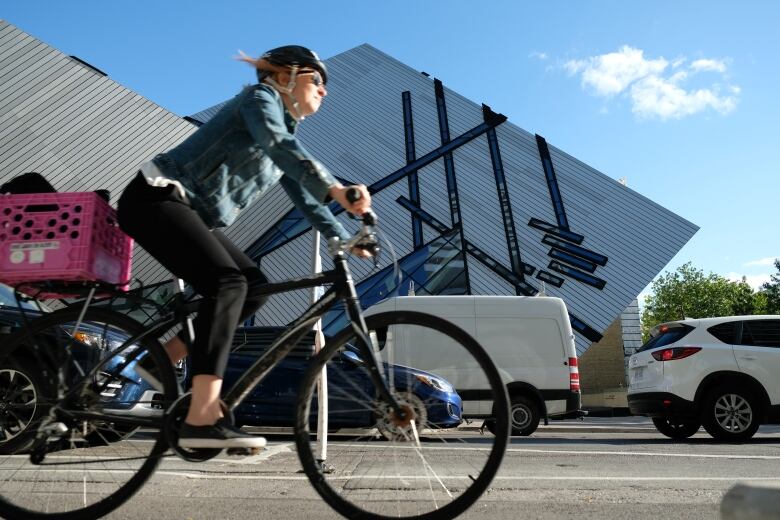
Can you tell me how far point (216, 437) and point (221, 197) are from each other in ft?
2.71

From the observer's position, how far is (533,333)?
11062 millimetres

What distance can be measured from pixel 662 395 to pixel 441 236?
16.2 meters

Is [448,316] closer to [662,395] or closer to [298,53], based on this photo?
[662,395]

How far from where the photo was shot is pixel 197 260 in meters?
2.38

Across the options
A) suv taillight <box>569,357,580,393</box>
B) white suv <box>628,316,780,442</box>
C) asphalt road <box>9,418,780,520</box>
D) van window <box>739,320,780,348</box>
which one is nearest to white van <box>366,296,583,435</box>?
suv taillight <box>569,357,580,393</box>

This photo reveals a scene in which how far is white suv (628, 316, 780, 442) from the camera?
837 centimetres

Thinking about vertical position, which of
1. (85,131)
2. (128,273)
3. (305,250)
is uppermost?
(85,131)

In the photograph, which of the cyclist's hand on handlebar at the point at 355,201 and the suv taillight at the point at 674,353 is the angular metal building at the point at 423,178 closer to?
the suv taillight at the point at 674,353

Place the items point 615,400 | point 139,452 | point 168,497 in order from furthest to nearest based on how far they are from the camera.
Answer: point 615,400 < point 168,497 < point 139,452

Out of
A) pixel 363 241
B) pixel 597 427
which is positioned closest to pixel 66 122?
pixel 597 427

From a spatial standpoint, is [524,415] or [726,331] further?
[524,415]

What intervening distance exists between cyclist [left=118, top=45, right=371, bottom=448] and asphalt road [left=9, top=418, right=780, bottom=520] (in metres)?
0.69

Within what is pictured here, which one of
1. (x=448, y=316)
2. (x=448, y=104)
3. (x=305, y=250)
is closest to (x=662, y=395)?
(x=448, y=316)

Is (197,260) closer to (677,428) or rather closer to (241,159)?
(241,159)
